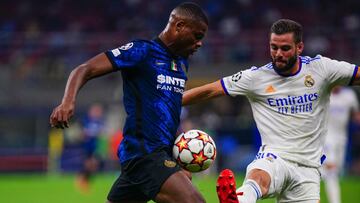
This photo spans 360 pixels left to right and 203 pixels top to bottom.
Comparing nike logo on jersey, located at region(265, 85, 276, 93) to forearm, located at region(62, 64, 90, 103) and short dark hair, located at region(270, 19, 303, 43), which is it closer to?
short dark hair, located at region(270, 19, 303, 43)

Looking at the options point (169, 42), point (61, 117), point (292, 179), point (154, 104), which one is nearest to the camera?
point (61, 117)

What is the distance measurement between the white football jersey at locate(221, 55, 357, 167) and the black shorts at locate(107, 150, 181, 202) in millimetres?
1164

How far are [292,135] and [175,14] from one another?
1546 mm

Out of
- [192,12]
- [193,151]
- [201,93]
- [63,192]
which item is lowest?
[63,192]

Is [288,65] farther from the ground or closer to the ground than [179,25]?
closer to the ground

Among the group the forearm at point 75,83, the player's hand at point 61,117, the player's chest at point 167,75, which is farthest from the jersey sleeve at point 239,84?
the player's hand at point 61,117

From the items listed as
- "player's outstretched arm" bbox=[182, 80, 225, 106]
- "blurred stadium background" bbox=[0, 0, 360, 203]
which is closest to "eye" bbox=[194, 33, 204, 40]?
"player's outstretched arm" bbox=[182, 80, 225, 106]

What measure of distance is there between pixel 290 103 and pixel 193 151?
1073mm

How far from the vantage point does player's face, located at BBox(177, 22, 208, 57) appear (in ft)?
19.7

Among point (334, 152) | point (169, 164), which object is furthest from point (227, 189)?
point (334, 152)

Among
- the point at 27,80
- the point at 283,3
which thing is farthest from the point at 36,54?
the point at 283,3

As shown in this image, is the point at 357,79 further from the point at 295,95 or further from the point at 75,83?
the point at 75,83

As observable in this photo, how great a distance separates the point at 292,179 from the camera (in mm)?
6520

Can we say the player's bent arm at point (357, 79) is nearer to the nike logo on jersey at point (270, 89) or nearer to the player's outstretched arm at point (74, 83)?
the nike logo on jersey at point (270, 89)
